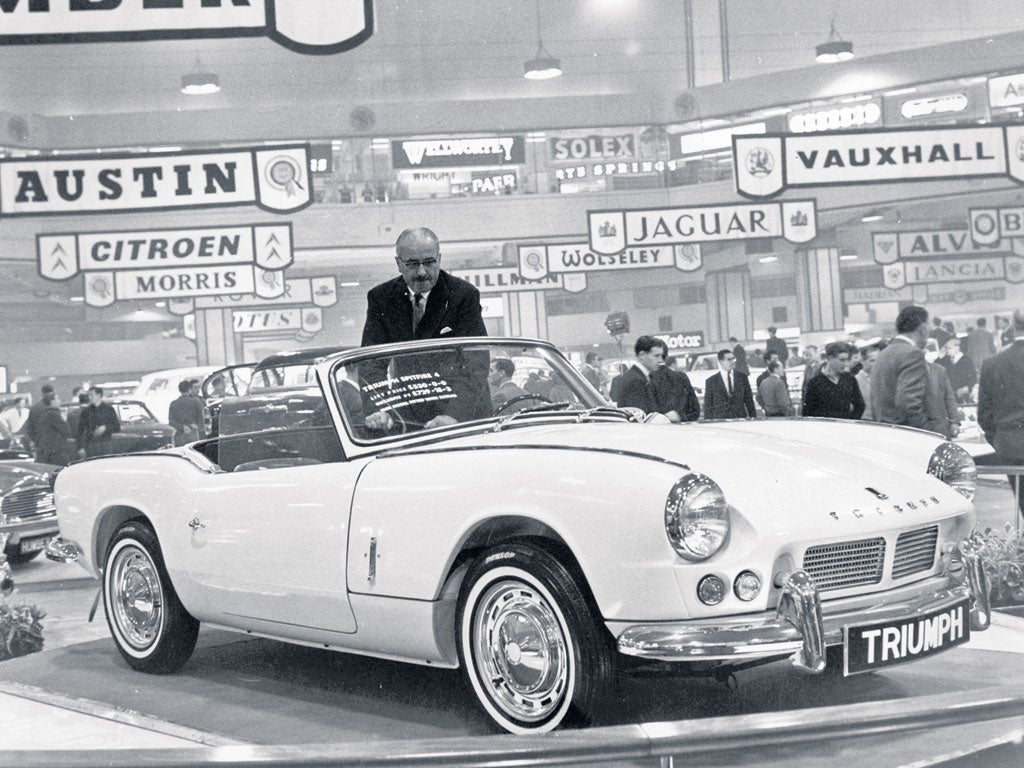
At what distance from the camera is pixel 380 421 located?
3.89 metres

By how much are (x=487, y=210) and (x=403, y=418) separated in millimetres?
23238

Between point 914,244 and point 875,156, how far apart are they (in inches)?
411

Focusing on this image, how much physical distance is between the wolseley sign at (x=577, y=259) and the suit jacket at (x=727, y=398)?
6703mm

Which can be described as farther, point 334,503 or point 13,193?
point 13,193

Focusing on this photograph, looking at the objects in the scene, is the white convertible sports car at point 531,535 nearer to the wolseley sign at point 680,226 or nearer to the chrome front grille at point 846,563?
the chrome front grille at point 846,563

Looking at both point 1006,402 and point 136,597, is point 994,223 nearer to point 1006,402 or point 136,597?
point 1006,402

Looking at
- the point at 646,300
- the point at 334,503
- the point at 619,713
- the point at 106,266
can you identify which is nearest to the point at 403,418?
the point at 334,503

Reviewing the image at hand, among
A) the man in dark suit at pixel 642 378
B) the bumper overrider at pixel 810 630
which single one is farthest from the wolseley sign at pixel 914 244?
the bumper overrider at pixel 810 630

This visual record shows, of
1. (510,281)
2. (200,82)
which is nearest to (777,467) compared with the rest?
(510,281)

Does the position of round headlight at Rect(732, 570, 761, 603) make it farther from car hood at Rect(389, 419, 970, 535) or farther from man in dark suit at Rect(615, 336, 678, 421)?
man in dark suit at Rect(615, 336, 678, 421)

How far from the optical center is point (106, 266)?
12.4 metres

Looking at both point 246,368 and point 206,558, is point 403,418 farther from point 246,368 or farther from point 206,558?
point 246,368

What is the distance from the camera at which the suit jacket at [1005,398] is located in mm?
6887

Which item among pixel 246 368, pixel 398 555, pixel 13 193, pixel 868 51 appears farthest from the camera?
pixel 868 51
